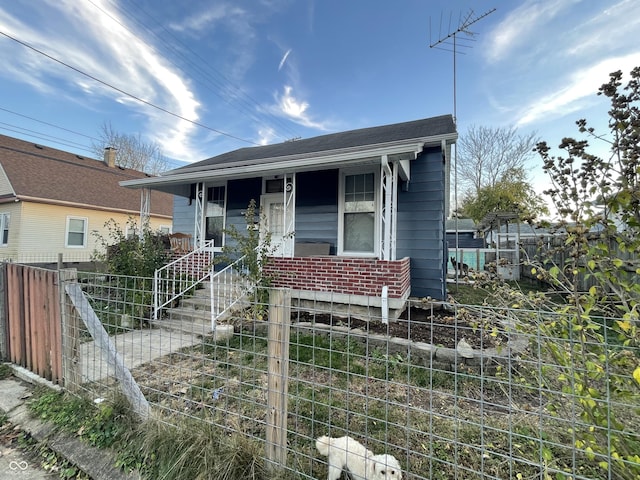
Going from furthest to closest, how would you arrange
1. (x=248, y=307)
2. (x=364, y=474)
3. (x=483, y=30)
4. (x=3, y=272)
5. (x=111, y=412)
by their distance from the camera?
(x=483, y=30), (x=248, y=307), (x=3, y=272), (x=111, y=412), (x=364, y=474)

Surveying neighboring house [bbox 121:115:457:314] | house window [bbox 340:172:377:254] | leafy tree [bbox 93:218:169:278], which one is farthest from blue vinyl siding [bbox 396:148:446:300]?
leafy tree [bbox 93:218:169:278]

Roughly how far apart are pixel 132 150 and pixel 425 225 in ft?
90.2

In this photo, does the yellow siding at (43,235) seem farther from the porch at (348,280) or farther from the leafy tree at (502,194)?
the leafy tree at (502,194)

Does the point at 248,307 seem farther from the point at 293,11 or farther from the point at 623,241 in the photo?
the point at 293,11

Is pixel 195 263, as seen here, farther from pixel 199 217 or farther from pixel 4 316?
pixel 4 316

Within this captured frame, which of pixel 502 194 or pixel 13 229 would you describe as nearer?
pixel 13 229

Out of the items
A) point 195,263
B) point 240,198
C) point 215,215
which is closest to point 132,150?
point 215,215

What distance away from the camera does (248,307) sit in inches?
223

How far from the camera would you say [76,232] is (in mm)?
14406

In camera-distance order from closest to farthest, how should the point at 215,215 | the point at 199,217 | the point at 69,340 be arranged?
the point at 69,340 → the point at 215,215 → the point at 199,217

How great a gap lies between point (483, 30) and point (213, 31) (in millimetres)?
10071

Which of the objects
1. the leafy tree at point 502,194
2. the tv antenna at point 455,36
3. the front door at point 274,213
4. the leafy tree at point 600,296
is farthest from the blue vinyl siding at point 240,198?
the leafy tree at point 502,194

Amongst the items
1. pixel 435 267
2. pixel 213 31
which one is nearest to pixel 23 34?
pixel 213 31

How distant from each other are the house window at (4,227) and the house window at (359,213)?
16.1m
